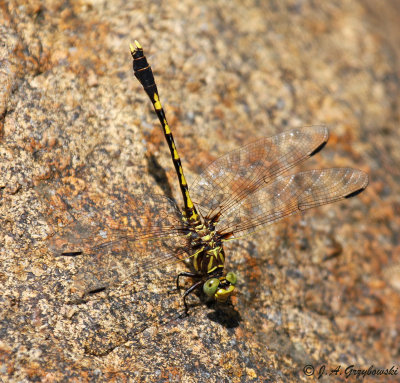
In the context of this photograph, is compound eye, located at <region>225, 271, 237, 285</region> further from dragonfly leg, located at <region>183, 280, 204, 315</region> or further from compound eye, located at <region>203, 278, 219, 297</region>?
dragonfly leg, located at <region>183, 280, 204, 315</region>

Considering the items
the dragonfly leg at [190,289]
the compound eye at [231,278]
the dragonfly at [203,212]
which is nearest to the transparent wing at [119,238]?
the dragonfly at [203,212]

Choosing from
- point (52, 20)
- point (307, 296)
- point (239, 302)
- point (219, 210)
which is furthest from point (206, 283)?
point (52, 20)

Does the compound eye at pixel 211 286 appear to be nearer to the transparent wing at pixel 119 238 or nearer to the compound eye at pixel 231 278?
the compound eye at pixel 231 278

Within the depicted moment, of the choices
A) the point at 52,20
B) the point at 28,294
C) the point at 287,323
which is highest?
the point at 52,20

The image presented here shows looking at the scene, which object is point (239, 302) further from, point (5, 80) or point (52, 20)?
point (52, 20)

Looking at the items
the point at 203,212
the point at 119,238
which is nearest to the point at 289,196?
the point at 203,212

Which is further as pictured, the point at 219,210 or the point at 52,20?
the point at 52,20

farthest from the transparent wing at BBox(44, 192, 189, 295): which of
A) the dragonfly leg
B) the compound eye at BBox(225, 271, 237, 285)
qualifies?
the compound eye at BBox(225, 271, 237, 285)
